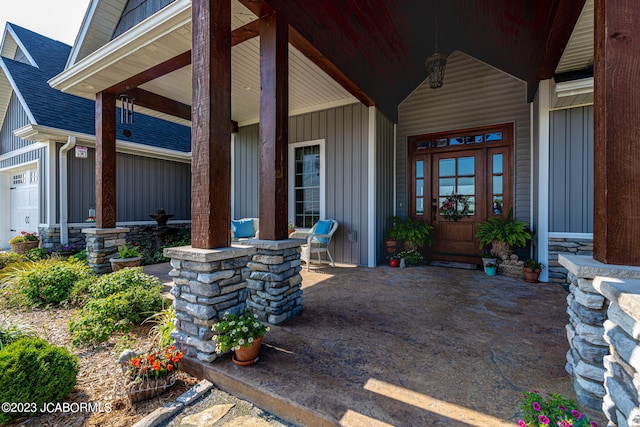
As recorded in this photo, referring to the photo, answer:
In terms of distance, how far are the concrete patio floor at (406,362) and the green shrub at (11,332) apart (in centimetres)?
131

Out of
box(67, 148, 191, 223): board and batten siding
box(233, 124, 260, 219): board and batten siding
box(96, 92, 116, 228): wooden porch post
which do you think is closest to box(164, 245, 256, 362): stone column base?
box(96, 92, 116, 228): wooden porch post

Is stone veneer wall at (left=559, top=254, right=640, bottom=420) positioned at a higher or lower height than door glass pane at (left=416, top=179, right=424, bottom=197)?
lower

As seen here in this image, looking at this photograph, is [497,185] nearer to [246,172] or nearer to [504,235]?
[504,235]

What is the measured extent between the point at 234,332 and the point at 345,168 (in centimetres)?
386

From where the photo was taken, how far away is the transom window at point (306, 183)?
5.46 m

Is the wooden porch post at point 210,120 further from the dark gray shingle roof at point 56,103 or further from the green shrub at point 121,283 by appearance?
the dark gray shingle roof at point 56,103

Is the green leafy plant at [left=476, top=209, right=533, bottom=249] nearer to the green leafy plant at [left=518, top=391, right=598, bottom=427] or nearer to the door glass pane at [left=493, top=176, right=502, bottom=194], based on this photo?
the door glass pane at [left=493, top=176, right=502, bottom=194]

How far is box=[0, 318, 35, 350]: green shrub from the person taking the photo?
6.64 feet

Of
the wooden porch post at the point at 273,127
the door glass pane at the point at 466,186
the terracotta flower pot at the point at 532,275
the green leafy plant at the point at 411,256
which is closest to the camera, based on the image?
the wooden porch post at the point at 273,127

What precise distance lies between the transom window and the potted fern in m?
2.84

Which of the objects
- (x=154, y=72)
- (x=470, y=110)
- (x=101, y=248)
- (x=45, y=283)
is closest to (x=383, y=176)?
(x=470, y=110)

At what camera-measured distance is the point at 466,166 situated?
5.21 meters

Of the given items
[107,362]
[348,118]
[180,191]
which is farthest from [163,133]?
[107,362]

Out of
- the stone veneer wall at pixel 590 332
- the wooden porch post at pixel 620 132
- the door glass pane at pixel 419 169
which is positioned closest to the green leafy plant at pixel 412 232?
the door glass pane at pixel 419 169
